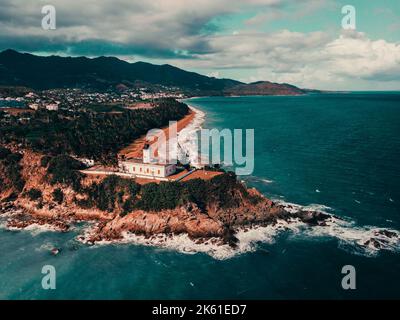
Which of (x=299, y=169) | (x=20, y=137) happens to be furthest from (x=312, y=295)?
(x=20, y=137)

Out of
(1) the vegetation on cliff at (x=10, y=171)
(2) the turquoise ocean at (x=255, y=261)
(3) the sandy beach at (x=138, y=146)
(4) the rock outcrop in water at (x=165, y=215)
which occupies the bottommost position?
(2) the turquoise ocean at (x=255, y=261)

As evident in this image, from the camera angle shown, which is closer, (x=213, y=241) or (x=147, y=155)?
(x=213, y=241)

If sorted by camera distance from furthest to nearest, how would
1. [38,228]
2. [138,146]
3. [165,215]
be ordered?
[138,146] < [38,228] < [165,215]

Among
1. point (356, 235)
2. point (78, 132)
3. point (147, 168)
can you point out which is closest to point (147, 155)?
point (147, 168)

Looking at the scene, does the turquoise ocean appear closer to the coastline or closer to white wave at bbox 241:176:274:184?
the coastline

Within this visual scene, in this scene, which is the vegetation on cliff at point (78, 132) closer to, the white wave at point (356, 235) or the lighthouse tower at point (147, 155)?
the lighthouse tower at point (147, 155)

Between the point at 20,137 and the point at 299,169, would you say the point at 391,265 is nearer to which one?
the point at 299,169

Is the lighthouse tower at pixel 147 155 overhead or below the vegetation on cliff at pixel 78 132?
below

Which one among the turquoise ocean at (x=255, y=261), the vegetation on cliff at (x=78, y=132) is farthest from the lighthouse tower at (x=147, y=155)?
the turquoise ocean at (x=255, y=261)

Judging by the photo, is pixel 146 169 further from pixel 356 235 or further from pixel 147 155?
pixel 356 235
